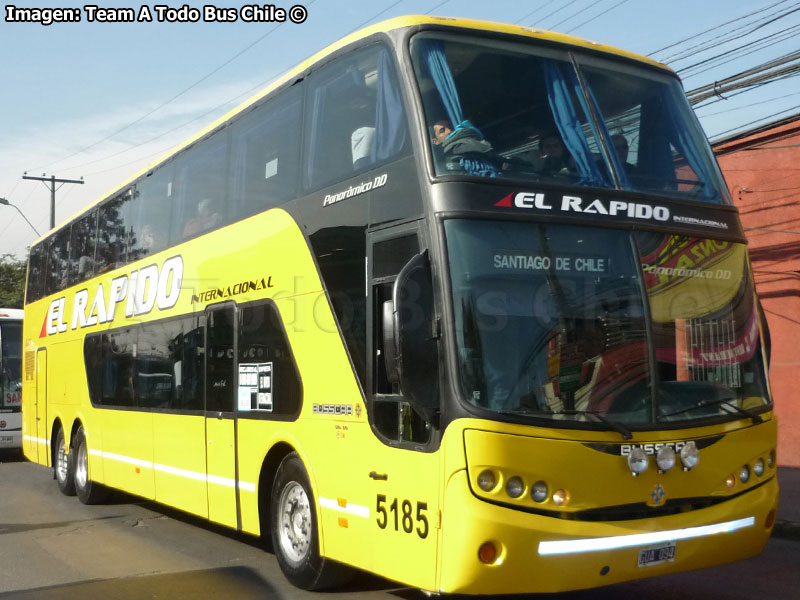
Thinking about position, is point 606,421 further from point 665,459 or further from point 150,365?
point 150,365

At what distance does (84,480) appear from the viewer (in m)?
13.4

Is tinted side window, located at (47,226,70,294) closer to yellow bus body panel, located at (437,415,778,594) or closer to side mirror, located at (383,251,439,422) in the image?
side mirror, located at (383,251,439,422)

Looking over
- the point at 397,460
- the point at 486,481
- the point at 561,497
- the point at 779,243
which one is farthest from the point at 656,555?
the point at 779,243

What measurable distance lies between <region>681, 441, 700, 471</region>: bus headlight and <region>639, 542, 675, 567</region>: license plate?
1.55 feet

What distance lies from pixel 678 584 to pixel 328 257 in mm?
3717

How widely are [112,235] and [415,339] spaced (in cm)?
811

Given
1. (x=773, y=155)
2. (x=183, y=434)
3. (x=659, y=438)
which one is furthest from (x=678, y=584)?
(x=773, y=155)

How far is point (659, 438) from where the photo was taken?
19.2ft

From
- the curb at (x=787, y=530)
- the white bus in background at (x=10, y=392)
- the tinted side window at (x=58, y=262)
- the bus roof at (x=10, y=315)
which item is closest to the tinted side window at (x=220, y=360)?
the curb at (x=787, y=530)

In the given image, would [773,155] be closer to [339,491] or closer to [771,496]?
[771,496]

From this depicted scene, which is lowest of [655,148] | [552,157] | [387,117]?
[552,157]

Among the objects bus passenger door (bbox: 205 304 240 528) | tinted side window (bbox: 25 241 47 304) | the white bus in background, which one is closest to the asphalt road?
bus passenger door (bbox: 205 304 240 528)

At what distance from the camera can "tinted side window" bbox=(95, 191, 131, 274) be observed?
12.2 m

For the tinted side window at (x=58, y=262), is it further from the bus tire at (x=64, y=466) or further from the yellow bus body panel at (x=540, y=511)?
the yellow bus body panel at (x=540, y=511)
